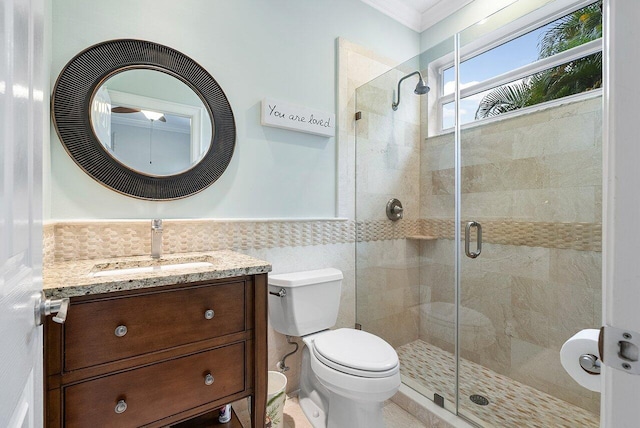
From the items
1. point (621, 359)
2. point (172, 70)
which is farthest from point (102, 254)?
point (621, 359)

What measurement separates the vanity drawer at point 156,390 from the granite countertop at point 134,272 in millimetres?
289

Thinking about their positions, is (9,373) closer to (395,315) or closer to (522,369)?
(395,315)

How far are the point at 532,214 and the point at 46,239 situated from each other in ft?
7.79

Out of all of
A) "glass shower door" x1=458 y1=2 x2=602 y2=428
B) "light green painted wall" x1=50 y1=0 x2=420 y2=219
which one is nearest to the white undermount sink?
"light green painted wall" x1=50 y1=0 x2=420 y2=219

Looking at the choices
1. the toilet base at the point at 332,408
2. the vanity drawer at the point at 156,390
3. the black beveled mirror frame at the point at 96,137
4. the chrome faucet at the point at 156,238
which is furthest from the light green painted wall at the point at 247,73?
the toilet base at the point at 332,408

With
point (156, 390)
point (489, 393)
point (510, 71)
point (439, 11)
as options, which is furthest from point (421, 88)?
point (156, 390)

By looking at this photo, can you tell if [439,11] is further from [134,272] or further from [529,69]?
[134,272]

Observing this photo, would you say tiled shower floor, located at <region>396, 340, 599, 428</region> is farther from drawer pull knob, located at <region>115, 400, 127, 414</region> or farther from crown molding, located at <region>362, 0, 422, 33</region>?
crown molding, located at <region>362, 0, 422, 33</region>

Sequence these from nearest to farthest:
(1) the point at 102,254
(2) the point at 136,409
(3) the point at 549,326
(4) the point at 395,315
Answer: (2) the point at 136,409 < (1) the point at 102,254 < (3) the point at 549,326 < (4) the point at 395,315

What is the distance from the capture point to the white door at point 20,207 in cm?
35

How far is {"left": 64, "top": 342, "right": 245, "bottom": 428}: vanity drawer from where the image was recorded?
90cm

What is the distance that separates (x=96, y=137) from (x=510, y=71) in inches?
91.5

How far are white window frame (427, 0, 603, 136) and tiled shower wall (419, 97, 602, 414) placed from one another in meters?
0.16

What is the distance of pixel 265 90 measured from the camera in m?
1.73
